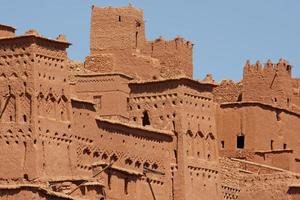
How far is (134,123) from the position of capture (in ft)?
199

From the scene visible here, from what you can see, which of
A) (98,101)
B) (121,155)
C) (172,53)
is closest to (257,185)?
(98,101)

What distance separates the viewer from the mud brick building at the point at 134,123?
53844mm

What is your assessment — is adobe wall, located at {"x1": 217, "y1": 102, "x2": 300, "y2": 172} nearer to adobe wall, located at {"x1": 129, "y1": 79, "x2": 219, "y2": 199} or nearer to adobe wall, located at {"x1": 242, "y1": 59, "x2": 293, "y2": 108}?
adobe wall, located at {"x1": 242, "y1": 59, "x2": 293, "y2": 108}

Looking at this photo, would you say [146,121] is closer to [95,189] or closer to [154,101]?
[154,101]

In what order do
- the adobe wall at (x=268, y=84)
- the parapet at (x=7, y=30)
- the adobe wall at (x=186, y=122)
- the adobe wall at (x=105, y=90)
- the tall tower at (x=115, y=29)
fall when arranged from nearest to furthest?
the parapet at (x=7, y=30), the adobe wall at (x=186, y=122), the adobe wall at (x=105, y=90), the tall tower at (x=115, y=29), the adobe wall at (x=268, y=84)

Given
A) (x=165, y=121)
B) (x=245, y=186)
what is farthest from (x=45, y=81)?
(x=245, y=186)

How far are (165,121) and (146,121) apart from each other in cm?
100

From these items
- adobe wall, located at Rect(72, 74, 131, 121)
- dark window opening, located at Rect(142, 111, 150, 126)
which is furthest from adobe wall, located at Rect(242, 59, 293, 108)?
dark window opening, located at Rect(142, 111, 150, 126)

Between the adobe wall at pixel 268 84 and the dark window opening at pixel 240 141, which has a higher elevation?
the adobe wall at pixel 268 84

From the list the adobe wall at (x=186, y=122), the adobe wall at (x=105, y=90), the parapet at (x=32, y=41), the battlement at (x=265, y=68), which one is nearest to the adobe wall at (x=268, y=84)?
the battlement at (x=265, y=68)

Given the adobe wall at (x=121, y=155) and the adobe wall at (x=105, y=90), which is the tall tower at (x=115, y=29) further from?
the adobe wall at (x=121, y=155)

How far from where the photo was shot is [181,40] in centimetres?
7231

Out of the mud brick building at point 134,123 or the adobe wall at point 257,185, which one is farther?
the adobe wall at point 257,185

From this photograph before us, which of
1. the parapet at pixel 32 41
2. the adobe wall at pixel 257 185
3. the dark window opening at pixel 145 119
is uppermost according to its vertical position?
the parapet at pixel 32 41
